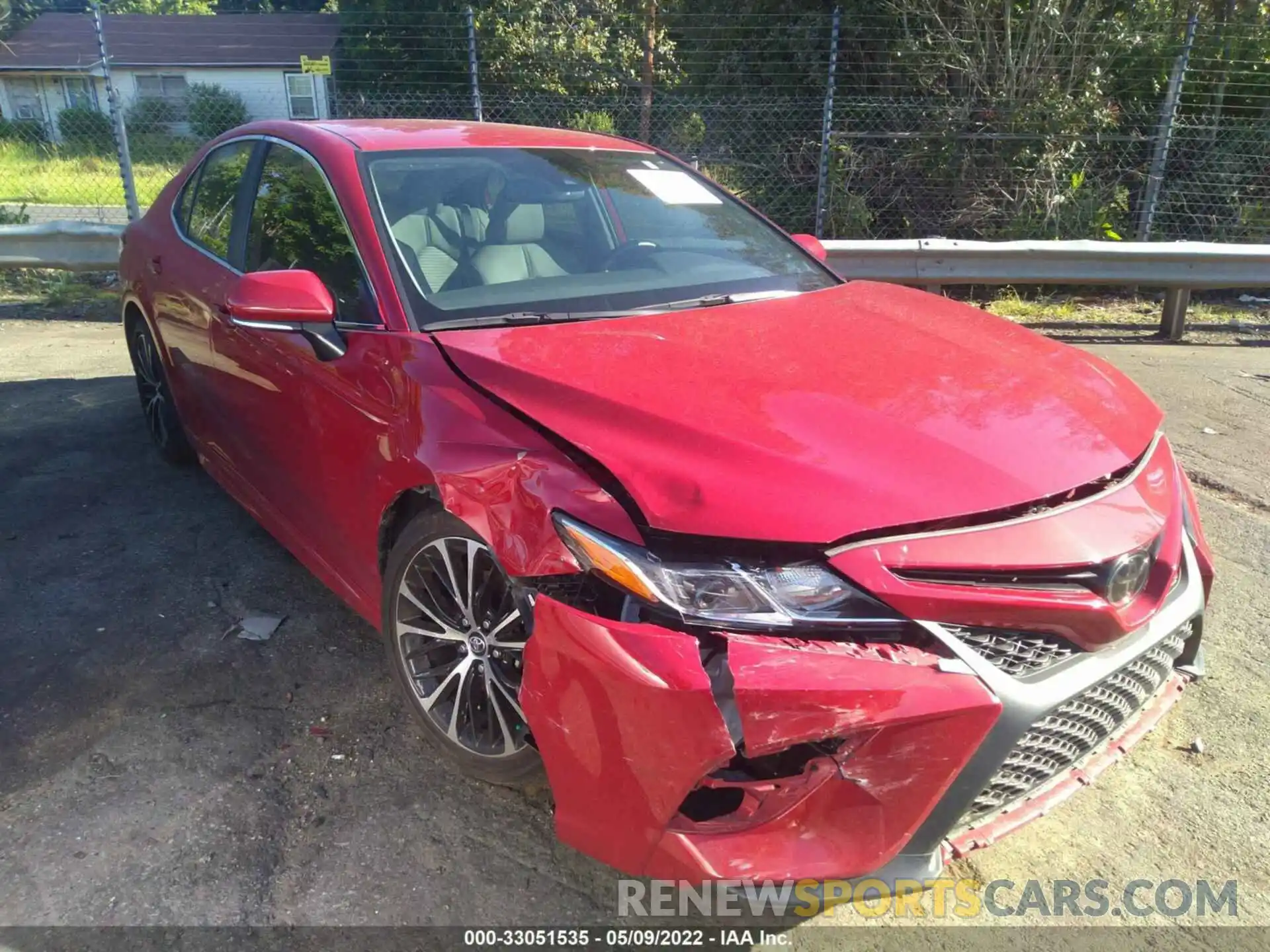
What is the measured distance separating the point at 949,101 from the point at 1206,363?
4.29m

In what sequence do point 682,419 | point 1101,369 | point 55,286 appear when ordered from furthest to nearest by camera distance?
point 55,286, point 1101,369, point 682,419

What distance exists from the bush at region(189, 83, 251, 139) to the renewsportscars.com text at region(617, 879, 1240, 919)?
44.8ft

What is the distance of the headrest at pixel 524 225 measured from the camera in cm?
302

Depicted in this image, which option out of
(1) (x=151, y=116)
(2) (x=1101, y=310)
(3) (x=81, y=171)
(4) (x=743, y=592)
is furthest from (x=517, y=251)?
(1) (x=151, y=116)

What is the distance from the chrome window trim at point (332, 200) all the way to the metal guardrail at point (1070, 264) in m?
4.53

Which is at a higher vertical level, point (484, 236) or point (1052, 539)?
point (484, 236)

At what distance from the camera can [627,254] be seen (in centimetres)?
305

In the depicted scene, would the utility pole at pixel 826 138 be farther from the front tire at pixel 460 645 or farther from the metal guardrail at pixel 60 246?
the front tire at pixel 460 645

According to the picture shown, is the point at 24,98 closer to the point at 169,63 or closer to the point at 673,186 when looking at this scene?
the point at 169,63

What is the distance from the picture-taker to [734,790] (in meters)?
1.73

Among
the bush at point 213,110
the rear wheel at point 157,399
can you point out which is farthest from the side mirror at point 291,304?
the bush at point 213,110

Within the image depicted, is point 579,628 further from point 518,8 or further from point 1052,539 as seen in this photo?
point 518,8

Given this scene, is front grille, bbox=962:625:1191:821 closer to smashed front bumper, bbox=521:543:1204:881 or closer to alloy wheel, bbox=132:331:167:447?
smashed front bumper, bbox=521:543:1204:881

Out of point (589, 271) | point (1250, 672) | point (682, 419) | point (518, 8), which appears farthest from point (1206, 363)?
point (518, 8)
